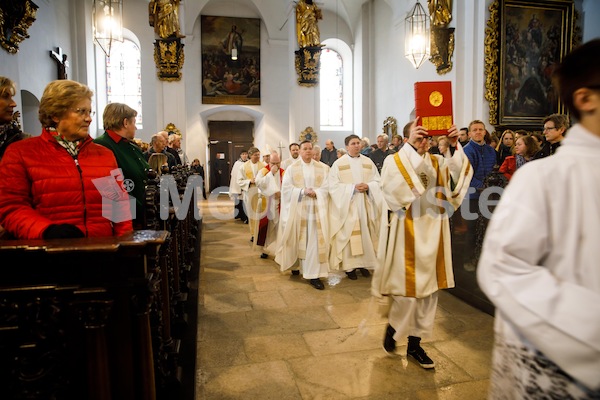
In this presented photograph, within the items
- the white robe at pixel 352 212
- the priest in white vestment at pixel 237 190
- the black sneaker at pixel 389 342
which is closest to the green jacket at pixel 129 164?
the black sneaker at pixel 389 342

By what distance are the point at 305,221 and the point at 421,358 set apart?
2.82 m

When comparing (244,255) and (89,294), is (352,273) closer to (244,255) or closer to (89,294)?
(244,255)

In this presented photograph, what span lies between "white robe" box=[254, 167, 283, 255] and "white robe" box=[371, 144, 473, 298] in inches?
140

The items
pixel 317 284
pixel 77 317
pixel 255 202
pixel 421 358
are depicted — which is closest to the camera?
pixel 77 317

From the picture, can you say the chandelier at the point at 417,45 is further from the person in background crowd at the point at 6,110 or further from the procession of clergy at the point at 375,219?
A: the person in background crowd at the point at 6,110

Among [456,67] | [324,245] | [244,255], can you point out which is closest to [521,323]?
[324,245]

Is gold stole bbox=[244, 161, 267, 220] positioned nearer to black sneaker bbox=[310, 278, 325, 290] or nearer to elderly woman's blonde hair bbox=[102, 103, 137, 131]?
black sneaker bbox=[310, 278, 325, 290]

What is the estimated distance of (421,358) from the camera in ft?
10.3

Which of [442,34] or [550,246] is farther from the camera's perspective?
[442,34]

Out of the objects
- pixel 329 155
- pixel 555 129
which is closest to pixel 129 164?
pixel 555 129

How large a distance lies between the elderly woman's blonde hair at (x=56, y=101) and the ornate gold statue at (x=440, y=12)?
9.86 metres

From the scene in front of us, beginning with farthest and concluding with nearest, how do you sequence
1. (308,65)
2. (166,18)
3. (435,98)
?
(308,65) → (166,18) → (435,98)

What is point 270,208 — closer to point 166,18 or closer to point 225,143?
point 166,18

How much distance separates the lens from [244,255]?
23.2 feet
